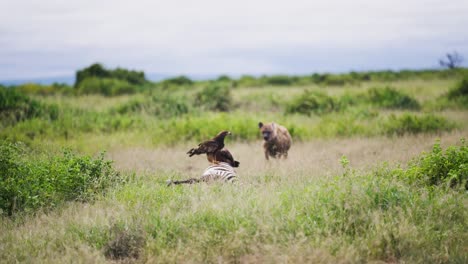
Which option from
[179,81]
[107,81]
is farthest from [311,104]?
[179,81]

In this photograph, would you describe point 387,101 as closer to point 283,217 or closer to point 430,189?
point 430,189

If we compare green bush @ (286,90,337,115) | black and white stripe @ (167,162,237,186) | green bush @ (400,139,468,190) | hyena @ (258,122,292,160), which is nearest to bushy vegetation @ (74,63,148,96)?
green bush @ (286,90,337,115)

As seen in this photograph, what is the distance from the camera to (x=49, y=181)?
7.20 metres

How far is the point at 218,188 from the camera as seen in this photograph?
695 centimetres

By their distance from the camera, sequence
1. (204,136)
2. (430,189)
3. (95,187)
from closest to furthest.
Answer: (430,189) < (95,187) < (204,136)

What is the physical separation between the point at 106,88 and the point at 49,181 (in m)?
24.7

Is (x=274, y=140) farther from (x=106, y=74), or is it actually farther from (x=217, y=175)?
(x=106, y=74)

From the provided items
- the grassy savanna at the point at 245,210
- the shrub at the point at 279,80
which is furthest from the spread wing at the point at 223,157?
the shrub at the point at 279,80

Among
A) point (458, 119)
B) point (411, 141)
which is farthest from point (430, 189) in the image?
point (458, 119)

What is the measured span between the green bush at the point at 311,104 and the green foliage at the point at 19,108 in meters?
9.55

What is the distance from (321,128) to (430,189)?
8.53 m

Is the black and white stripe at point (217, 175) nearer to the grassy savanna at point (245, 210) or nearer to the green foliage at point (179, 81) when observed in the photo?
the grassy savanna at point (245, 210)

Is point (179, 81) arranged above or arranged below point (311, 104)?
above

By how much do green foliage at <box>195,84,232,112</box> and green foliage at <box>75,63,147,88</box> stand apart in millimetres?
14908
